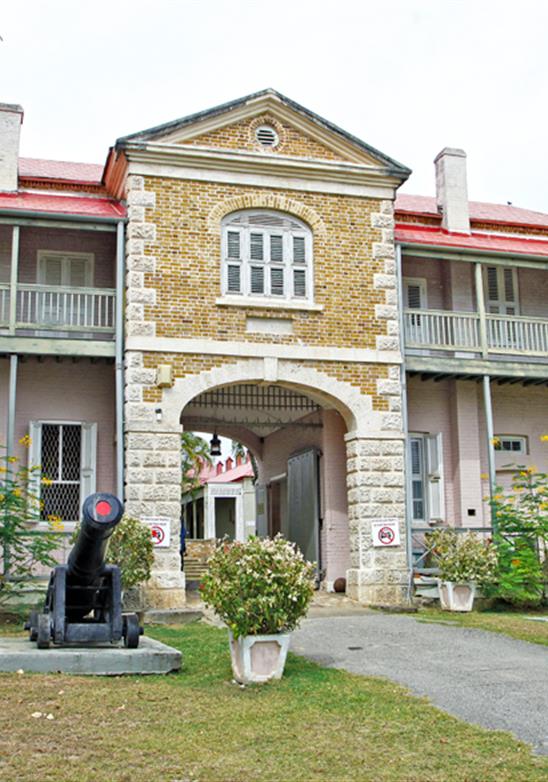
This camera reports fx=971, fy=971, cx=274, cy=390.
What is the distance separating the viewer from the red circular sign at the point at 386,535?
15.5m

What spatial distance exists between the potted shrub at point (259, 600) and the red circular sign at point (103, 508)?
4.02 ft

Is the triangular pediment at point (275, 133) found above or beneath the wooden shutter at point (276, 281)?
above

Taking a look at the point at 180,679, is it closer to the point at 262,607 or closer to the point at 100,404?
the point at 262,607

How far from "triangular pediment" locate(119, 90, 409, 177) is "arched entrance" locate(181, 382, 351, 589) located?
3.99 meters

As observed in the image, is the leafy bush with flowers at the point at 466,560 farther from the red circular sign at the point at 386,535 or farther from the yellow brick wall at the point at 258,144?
the yellow brick wall at the point at 258,144

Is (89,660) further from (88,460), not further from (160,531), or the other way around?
(88,460)

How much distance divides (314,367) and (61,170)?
6.98m

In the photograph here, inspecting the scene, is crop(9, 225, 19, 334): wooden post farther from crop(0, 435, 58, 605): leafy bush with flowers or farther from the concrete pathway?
the concrete pathway

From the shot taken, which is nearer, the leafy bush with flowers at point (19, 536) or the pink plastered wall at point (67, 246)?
the leafy bush with flowers at point (19, 536)

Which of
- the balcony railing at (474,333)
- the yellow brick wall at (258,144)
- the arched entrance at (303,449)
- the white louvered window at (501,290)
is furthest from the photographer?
the white louvered window at (501,290)

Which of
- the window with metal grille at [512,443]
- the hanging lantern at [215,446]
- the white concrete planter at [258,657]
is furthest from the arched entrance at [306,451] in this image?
the white concrete planter at [258,657]

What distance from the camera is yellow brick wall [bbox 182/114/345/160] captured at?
15.9 meters

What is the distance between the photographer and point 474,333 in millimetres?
17500

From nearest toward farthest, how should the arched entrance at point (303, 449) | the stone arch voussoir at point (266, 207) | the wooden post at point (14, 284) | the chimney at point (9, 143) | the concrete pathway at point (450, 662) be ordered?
1. the concrete pathway at point (450, 662)
2. the wooden post at point (14, 284)
3. the stone arch voussoir at point (266, 207)
4. the chimney at point (9, 143)
5. the arched entrance at point (303, 449)
